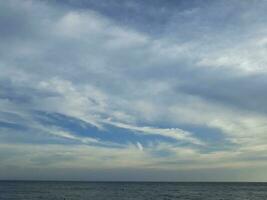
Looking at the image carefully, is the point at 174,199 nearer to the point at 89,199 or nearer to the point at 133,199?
the point at 133,199

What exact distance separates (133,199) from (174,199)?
10178mm

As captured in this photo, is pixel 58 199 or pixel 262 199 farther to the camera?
pixel 262 199

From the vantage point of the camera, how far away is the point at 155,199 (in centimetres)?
8825

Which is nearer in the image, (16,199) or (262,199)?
(16,199)

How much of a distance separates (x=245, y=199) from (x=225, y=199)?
512cm

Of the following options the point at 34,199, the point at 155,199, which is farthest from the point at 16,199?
the point at 155,199

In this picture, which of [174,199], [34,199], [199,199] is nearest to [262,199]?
[199,199]

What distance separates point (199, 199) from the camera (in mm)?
89625

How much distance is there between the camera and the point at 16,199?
83.9 m

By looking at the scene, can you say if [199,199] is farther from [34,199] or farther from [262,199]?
[34,199]

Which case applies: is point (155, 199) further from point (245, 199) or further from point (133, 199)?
point (245, 199)

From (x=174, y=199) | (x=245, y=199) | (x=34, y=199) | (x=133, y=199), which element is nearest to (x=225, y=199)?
(x=245, y=199)

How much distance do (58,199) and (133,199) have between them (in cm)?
1829

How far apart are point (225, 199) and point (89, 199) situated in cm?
3483
